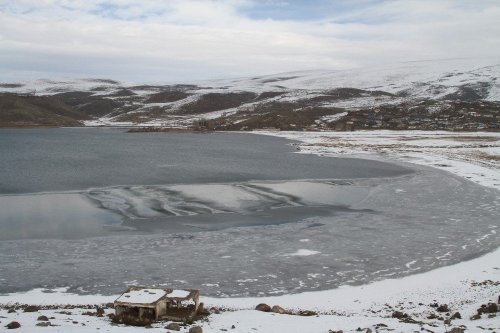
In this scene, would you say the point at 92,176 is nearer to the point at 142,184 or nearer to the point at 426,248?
the point at 142,184

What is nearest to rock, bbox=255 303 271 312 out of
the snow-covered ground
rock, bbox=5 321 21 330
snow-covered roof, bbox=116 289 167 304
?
snow-covered roof, bbox=116 289 167 304

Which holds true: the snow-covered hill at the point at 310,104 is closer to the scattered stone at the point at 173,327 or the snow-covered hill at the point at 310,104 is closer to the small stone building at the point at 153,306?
the small stone building at the point at 153,306

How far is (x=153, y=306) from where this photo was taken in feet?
32.0

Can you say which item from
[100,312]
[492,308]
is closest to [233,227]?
[100,312]

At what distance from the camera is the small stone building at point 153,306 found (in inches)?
382

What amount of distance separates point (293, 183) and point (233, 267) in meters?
15.7

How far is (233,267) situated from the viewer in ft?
45.7

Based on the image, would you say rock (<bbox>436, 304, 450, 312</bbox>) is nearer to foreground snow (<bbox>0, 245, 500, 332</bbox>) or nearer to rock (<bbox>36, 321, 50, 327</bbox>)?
foreground snow (<bbox>0, 245, 500, 332</bbox>)

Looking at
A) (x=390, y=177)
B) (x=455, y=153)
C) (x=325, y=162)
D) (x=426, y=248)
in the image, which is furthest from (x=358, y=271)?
(x=455, y=153)

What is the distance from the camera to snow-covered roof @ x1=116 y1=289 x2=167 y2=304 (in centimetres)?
992

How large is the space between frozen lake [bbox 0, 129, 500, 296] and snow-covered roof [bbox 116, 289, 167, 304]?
1856 millimetres

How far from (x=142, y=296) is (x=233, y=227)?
27.9 feet

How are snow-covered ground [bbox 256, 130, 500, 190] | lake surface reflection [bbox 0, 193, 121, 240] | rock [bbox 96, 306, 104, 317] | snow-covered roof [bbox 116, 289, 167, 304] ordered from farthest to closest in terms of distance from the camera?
snow-covered ground [bbox 256, 130, 500, 190]
lake surface reflection [bbox 0, 193, 121, 240]
rock [bbox 96, 306, 104, 317]
snow-covered roof [bbox 116, 289, 167, 304]

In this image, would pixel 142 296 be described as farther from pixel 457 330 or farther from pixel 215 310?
pixel 457 330
